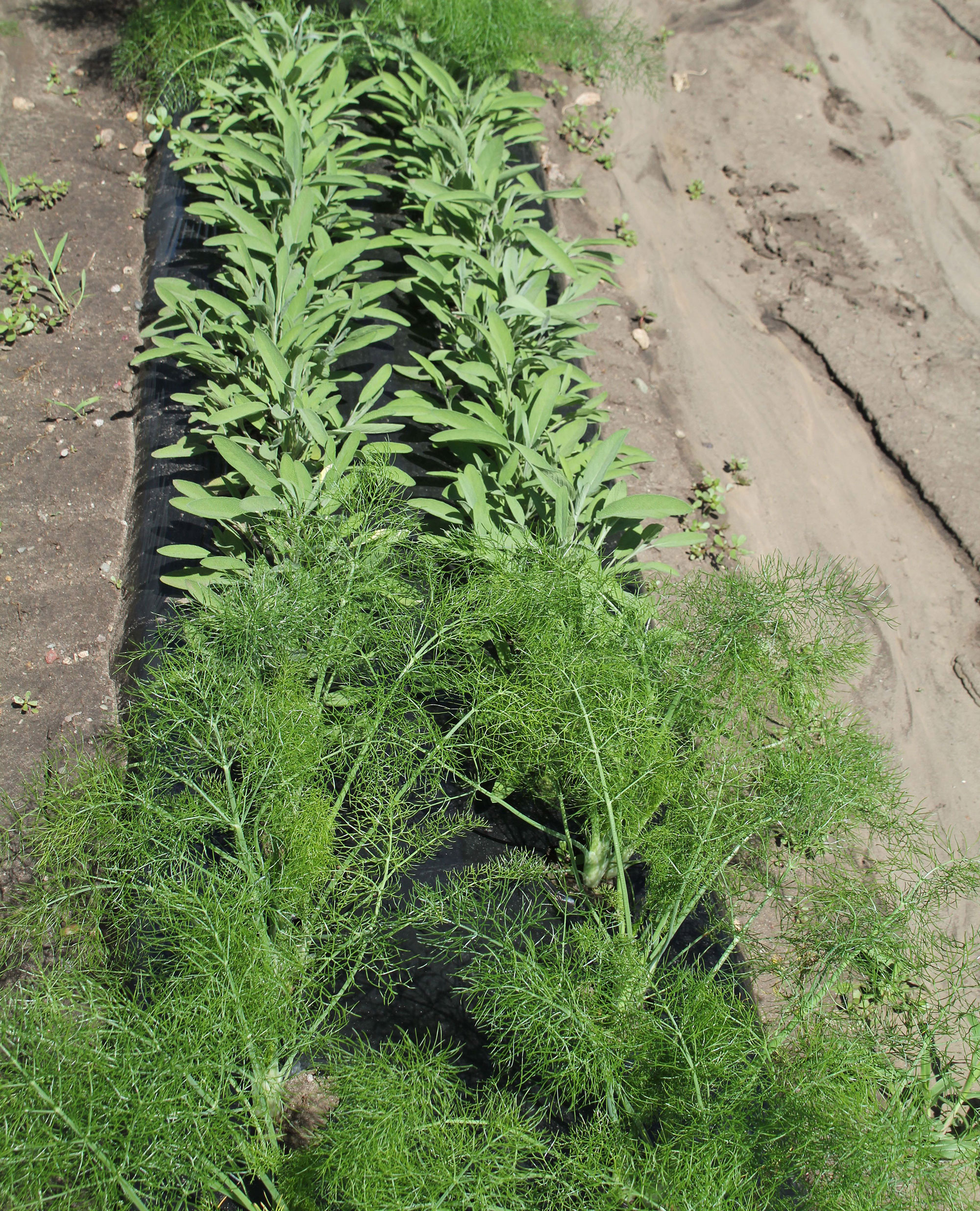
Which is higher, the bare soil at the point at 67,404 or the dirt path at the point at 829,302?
the dirt path at the point at 829,302

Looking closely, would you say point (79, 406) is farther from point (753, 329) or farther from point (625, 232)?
point (753, 329)

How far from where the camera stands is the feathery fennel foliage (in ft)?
5.24

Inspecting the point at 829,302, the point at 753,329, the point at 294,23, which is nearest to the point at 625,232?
the point at 753,329

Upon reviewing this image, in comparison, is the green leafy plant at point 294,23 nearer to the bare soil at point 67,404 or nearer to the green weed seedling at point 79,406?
the bare soil at point 67,404

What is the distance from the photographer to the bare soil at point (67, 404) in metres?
2.79

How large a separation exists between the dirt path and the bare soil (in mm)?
2149

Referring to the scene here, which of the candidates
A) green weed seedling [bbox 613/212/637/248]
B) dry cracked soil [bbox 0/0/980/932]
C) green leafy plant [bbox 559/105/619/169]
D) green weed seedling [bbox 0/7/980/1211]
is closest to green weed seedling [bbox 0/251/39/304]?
dry cracked soil [bbox 0/0/980/932]

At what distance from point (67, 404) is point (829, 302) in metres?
3.61

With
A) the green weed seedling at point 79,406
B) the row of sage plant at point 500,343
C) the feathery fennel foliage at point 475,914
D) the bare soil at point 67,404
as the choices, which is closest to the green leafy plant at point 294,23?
the bare soil at point 67,404

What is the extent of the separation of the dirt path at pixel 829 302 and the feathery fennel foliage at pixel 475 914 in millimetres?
1054

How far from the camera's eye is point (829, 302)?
4.35 meters

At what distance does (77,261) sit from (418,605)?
8.66ft

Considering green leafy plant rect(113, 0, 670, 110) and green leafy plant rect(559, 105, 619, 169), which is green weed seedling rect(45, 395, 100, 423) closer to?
green leafy plant rect(113, 0, 670, 110)

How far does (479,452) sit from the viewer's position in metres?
2.90
